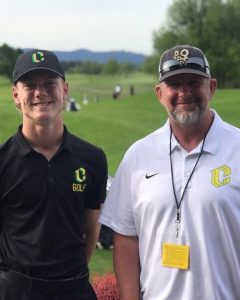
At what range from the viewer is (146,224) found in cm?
309

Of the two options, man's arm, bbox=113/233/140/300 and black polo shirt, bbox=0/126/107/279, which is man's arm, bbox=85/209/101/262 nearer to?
black polo shirt, bbox=0/126/107/279

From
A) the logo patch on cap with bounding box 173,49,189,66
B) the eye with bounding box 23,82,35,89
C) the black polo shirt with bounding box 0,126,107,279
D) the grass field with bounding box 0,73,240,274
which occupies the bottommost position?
the black polo shirt with bounding box 0,126,107,279

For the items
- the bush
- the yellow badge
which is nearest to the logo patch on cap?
the yellow badge

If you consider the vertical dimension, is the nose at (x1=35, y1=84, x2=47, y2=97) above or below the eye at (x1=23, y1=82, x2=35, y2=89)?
below

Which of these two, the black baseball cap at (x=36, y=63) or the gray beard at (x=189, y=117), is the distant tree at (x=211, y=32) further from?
the gray beard at (x=189, y=117)

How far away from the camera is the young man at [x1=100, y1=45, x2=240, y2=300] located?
2912mm

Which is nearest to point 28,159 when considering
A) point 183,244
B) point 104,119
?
point 183,244

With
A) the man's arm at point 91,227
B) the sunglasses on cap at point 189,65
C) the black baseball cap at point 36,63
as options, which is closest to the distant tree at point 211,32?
the man's arm at point 91,227

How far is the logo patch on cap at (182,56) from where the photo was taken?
308 cm

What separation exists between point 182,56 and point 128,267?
1.22 m

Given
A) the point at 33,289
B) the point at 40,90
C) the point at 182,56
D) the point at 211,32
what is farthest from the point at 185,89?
the point at 211,32

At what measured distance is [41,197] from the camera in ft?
10.8

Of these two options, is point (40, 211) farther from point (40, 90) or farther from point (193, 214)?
point (193, 214)

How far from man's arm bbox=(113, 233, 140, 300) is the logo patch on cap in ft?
3.36
